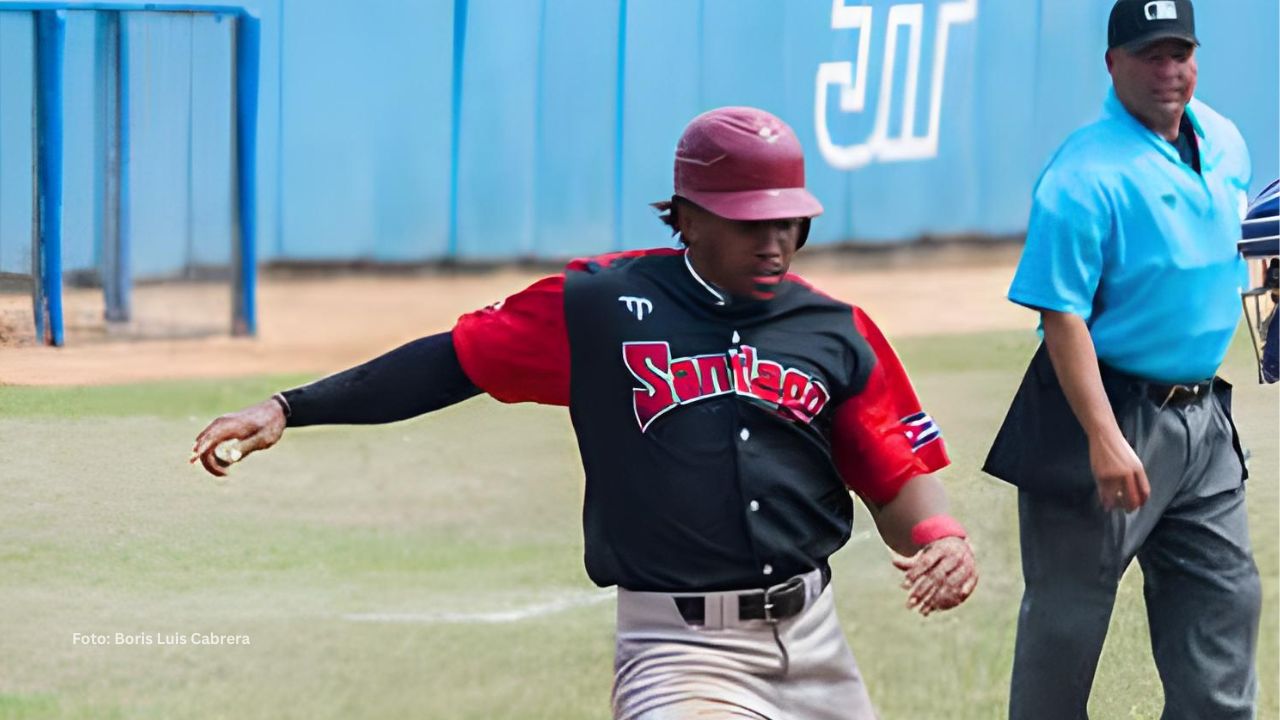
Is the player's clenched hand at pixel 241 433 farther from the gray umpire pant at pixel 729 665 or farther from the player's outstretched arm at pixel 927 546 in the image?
the player's outstretched arm at pixel 927 546

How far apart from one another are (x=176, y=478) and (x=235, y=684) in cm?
177

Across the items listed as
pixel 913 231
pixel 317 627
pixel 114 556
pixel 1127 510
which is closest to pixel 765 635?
pixel 1127 510

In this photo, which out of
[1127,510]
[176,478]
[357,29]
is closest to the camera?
[1127,510]

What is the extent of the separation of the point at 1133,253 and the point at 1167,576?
2.53 ft

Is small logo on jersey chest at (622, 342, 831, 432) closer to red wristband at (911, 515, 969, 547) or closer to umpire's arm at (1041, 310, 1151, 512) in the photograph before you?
red wristband at (911, 515, 969, 547)

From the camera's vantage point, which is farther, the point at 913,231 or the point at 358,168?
the point at 913,231

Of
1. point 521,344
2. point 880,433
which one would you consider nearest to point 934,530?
point 880,433

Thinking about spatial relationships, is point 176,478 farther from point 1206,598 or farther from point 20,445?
point 1206,598

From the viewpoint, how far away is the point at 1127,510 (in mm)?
Answer: 4992

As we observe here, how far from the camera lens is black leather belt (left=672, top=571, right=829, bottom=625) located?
13.6 ft

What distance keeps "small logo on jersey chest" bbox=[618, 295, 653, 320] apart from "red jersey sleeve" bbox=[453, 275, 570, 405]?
143mm

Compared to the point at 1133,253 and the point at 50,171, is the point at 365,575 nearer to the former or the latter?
the point at 50,171

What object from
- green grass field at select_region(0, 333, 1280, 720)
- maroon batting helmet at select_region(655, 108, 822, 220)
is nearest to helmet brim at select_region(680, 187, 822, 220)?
maroon batting helmet at select_region(655, 108, 822, 220)

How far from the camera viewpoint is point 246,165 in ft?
33.2
